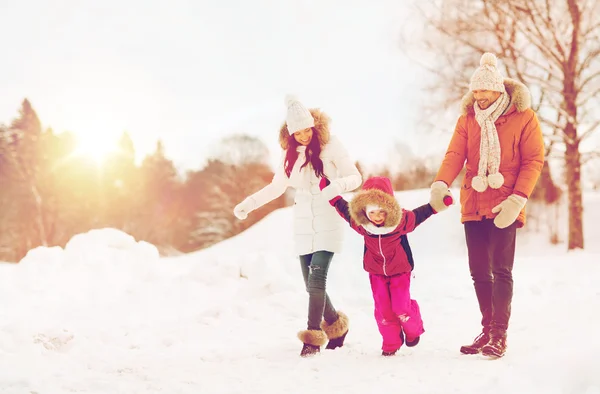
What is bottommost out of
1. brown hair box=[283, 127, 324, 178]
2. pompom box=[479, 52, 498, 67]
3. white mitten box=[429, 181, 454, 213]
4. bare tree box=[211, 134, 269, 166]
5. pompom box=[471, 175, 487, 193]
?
white mitten box=[429, 181, 454, 213]

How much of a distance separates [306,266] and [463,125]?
1660mm

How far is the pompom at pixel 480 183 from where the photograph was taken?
14.1 feet

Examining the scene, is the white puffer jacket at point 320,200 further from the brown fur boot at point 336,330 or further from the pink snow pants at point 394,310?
the brown fur boot at point 336,330

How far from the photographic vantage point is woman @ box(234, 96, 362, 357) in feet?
15.4

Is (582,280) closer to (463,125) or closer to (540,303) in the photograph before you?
(540,303)

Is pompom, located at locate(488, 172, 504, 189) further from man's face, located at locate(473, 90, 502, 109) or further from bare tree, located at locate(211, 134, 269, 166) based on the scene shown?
bare tree, located at locate(211, 134, 269, 166)

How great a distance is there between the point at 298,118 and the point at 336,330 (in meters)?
1.75

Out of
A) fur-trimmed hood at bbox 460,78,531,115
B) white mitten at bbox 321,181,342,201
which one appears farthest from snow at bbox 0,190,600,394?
fur-trimmed hood at bbox 460,78,531,115

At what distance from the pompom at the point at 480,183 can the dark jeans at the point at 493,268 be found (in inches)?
Result: 10.3

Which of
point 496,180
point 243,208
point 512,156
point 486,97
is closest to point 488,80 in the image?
point 486,97

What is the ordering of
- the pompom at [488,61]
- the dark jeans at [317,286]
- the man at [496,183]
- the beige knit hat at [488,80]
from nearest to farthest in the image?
1. the man at [496,183]
2. the beige knit hat at [488,80]
3. the pompom at [488,61]
4. the dark jeans at [317,286]

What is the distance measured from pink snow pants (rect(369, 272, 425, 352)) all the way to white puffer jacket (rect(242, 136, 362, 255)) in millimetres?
487

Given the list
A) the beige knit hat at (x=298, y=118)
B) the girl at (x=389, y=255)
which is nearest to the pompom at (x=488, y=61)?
the girl at (x=389, y=255)

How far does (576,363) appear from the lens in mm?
3350
